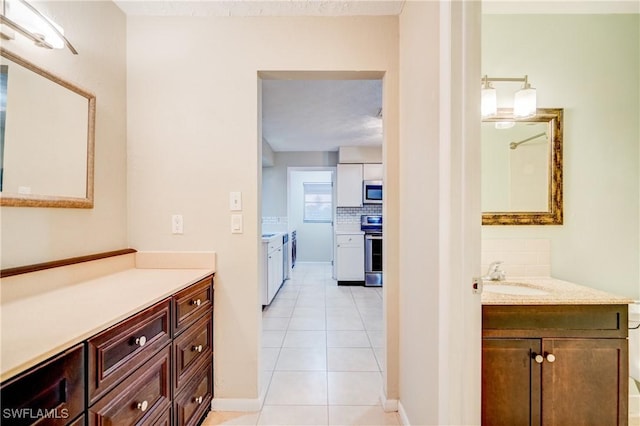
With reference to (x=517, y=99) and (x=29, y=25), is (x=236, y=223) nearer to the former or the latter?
(x=29, y=25)

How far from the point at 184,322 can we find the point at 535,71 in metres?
2.48

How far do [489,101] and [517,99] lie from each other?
162 millimetres

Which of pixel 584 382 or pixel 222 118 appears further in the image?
pixel 222 118

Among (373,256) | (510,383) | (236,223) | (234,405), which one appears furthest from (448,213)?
(373,256)

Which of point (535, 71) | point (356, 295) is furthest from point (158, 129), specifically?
point (356, 295)

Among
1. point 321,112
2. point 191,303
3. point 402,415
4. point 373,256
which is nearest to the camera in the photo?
point 191,303

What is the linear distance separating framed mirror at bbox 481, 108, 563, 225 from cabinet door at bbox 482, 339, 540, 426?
2.48ft

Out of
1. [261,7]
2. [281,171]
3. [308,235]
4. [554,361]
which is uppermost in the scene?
[261,7]

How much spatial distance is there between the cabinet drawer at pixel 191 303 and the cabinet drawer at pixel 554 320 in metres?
1.41

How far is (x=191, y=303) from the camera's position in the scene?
1459 millimetres

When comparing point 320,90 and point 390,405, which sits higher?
point 320,90

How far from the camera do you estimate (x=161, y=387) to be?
1221mm

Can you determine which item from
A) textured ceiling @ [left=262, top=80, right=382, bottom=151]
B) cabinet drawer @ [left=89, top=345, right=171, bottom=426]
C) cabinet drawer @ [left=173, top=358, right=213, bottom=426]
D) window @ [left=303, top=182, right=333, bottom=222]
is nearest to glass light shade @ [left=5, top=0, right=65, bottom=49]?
cabinet drawer @ [left=89, top=345, right=171, bottom=426]

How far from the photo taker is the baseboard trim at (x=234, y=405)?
1718 mm
